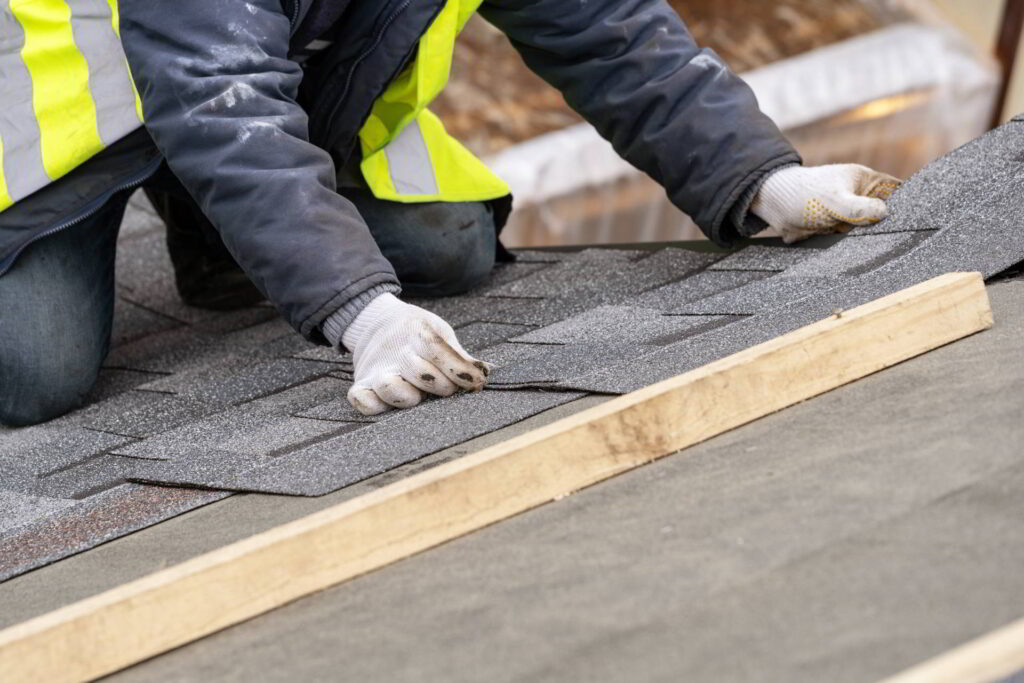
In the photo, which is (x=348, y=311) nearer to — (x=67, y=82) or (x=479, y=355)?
(x=479, y=355)

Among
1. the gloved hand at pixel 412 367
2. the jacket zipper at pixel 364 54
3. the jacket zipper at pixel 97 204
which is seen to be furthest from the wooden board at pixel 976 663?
the jacket zipper at pixel 97 204

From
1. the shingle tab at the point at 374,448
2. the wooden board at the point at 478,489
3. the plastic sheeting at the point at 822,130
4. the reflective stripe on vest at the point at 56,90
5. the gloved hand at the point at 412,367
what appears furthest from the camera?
the plastic sheeting at the point at 822,130

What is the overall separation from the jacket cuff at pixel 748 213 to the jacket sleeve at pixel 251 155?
62cm

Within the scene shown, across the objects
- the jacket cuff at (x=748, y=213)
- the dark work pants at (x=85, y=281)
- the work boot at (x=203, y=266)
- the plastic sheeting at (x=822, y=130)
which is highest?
the jacket cuff at (x=748, y=213)

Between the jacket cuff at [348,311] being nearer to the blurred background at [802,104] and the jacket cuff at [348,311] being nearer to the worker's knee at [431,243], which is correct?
the worker's knee at [431,243]

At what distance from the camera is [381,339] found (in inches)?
64.6

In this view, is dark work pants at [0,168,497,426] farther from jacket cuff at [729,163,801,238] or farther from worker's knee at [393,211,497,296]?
jacket cuff at [729,163,801,238]

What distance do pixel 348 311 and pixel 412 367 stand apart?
161 mm

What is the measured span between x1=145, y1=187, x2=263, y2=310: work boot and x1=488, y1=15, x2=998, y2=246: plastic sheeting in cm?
247

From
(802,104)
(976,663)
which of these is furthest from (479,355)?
(802,104)

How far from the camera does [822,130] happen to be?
17.1ft

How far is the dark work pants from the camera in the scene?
2.07m

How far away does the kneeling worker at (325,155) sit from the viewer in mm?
1704

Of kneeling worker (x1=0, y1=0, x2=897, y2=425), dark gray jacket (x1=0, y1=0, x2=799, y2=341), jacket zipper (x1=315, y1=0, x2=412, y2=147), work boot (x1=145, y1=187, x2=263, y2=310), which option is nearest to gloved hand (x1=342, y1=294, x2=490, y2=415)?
kneeling worker (x1=0, y1=0, x2=897, y2=425)
